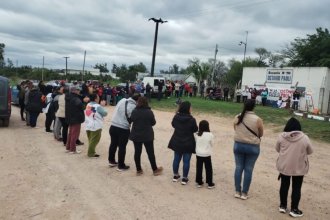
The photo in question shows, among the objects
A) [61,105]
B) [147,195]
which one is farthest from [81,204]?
→ [61,105]

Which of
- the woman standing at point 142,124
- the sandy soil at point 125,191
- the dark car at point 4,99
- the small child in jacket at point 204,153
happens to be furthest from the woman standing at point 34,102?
the small child in jacket at point 204,153

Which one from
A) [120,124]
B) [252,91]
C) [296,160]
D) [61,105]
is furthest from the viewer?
[252,91]

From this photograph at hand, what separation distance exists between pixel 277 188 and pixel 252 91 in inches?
919

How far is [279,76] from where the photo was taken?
30828mm

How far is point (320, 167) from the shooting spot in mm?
10117

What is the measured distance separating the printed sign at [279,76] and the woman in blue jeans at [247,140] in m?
24.5

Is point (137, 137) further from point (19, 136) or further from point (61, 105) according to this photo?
point (19, 136)

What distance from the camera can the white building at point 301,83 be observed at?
27594 mm

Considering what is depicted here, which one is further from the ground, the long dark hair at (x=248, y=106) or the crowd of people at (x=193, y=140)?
the long dark hair at (x=248, y=106)

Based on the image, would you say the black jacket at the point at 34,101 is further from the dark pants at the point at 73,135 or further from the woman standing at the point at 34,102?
the dark pants at the point at 73,135

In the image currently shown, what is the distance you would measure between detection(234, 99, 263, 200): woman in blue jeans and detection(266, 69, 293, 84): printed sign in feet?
80.4

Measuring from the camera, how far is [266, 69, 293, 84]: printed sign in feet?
98.5

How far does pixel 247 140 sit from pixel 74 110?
4.92 meters

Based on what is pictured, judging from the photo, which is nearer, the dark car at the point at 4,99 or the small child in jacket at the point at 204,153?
the small child in jacket at the point at 204,153
